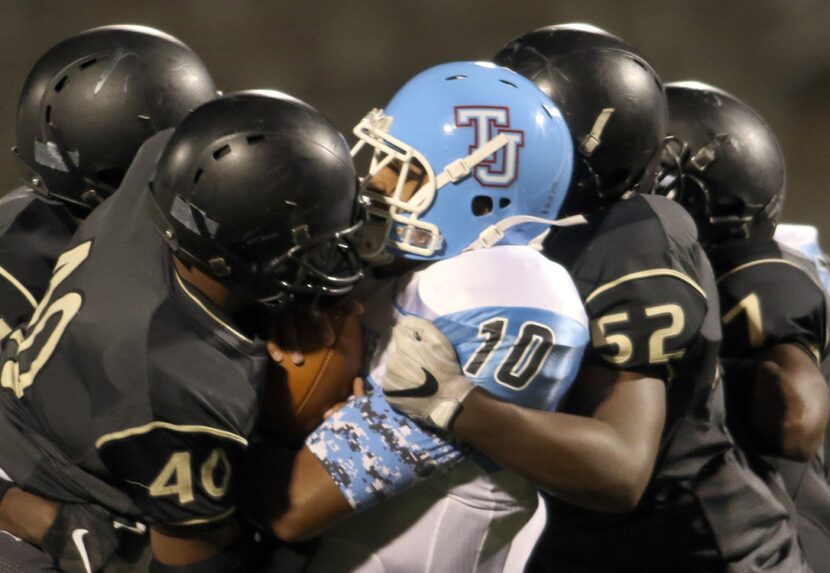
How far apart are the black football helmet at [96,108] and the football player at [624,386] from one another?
0.61m

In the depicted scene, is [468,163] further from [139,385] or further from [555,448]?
[139,385]

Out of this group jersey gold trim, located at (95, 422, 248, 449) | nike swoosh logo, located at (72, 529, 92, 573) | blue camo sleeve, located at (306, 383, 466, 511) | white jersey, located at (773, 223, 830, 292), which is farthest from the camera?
white jersey, located at (773, 223, 830, 292)

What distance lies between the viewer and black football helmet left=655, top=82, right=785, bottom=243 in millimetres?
2131

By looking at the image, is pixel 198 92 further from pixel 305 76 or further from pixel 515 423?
pixel 305 76

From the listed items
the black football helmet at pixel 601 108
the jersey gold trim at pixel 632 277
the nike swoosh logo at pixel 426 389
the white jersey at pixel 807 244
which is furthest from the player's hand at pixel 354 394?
the white jersey at pixel 807 244

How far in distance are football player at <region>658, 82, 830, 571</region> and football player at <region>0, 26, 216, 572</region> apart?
0.94m

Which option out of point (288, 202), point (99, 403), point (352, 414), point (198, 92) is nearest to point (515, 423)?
point (352, 414)

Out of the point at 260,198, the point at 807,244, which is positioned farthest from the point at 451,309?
the point at 807,244

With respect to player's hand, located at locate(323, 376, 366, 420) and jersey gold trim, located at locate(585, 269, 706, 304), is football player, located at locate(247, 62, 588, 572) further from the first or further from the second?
jersey gold trim, located at locate(585, 269, 706, 304)

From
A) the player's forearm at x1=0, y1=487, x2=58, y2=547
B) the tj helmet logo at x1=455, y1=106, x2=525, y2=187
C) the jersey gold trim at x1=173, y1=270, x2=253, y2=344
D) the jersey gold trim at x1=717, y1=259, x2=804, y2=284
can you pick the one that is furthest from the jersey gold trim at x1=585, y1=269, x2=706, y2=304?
the player's forearm at x1=0, y1=487, x2=58, y2=547

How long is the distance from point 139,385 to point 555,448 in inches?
22.2

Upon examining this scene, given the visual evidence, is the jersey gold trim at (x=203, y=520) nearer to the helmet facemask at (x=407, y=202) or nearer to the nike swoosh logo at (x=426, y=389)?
the nike swoosh logo at (x=426, y=389)

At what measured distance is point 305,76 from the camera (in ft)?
14.4

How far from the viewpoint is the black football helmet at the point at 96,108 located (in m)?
1.95
